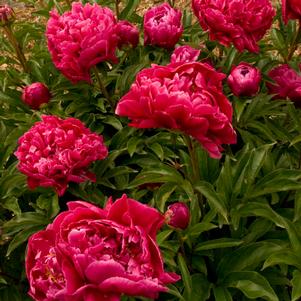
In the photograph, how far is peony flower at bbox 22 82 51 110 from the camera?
1.70 m

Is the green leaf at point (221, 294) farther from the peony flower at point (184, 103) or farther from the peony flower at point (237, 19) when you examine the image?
the peony flower at point (237, 19)

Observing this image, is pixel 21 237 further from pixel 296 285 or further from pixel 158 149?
pixel 296 285

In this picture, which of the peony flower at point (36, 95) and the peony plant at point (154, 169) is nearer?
the peony plant at point (154, 169)

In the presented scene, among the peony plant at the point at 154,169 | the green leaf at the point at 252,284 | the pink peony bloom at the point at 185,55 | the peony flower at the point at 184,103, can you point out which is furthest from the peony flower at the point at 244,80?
the green leaf at the point at 252,284

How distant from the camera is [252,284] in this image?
131cm

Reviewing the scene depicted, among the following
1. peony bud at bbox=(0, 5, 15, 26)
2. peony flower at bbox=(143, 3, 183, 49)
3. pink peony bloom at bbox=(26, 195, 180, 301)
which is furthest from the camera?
peony bud at bbox=(0, 5, 15, 26)

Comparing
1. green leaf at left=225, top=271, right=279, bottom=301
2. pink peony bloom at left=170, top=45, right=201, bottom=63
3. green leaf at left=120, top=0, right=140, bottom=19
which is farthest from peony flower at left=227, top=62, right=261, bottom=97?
green leaf at left=120, top=0, right=140, bottom=19

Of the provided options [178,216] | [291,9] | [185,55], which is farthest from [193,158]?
[291,9]

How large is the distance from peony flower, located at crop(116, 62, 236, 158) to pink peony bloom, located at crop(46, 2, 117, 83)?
1.24ft

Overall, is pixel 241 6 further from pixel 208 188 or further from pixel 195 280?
pixel 195 280

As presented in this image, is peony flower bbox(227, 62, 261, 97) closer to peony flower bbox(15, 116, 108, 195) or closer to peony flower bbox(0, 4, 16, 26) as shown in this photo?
peony flower bbox(15, 116, 108, 195)

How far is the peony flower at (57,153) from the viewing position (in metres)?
1.39

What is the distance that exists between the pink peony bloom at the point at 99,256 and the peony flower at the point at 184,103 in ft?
0.81

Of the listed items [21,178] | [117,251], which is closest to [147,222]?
[117,251]
